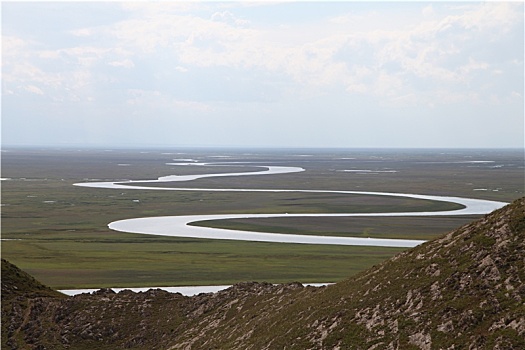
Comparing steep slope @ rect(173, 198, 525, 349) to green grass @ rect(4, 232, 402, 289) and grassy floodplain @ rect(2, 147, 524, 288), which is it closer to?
green grass @ rect(4, 232, 402, 289)

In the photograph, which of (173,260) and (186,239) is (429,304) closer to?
(173,260)

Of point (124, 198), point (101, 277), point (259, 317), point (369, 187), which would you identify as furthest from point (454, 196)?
point (259, 317)

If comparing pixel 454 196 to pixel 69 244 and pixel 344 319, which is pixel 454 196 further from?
pixel 344 319

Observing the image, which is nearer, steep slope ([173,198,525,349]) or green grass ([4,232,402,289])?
steep slope ([173,198,525,349])

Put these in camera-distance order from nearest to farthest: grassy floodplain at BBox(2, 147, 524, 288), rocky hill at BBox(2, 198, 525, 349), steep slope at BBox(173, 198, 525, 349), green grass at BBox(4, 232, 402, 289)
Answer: steep slope at BBox(173, 198, 525, 349), rocky hill at BBox(2, 198, 525, 349), green grass at BBox(4, 232, 402, 289), grassy floodplain at BBox(2, 147, 524, 288)

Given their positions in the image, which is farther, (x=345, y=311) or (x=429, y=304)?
(x=345, y=311)

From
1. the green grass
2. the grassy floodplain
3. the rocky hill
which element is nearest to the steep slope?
the rocky hill

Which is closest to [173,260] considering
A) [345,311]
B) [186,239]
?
[186,239]

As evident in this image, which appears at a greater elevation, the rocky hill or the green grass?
the rocky hill

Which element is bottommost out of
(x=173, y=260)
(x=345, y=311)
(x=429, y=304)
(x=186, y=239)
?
(x=173, y=260)
